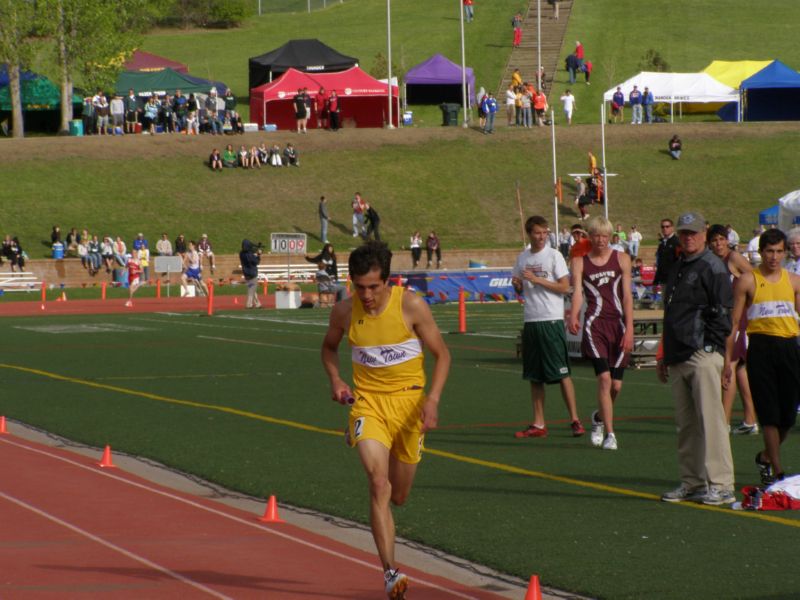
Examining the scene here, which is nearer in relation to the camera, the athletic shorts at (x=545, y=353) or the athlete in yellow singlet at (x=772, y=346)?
the athlete in yellow singlet at (x=772, y=346)

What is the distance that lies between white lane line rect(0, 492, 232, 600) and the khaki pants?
3648 mm

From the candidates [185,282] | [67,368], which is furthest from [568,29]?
[67,368]

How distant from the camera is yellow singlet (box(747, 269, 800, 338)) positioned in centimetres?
1106

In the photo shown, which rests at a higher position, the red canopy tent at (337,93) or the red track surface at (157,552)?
the red canopy tent at (337,93)

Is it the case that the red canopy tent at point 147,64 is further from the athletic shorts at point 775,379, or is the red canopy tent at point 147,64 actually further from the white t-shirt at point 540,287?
the athletic shorts at point 775,379

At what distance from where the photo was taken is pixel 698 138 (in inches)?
2616

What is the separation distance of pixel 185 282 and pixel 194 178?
42.7 ft

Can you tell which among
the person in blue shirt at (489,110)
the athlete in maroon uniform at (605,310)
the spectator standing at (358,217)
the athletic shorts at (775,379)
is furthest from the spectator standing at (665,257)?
the person in blue shirt at (489,110)

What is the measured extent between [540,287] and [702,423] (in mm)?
3953

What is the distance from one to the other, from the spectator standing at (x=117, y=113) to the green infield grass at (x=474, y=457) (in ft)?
129

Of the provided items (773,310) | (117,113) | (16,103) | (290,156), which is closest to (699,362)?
(773,310)

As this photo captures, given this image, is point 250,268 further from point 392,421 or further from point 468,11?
point 468,11

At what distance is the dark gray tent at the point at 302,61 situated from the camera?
7062 cm

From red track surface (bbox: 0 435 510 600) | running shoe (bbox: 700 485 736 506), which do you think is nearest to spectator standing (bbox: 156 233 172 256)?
red track surface (bbox: 0 435 510 600)
